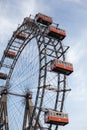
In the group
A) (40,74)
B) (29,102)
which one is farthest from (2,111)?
(40,74)

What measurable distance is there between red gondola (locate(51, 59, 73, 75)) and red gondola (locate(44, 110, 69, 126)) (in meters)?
4.98

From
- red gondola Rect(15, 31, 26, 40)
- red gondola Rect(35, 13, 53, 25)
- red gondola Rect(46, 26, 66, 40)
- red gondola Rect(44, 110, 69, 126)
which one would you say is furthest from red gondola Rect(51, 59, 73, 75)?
red gondola Rect(15, 31, 26, 40)

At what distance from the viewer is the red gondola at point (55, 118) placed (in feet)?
127

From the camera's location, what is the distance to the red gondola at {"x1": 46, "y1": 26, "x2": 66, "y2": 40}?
144ft

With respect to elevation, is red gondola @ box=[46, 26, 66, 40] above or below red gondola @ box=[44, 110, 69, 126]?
above

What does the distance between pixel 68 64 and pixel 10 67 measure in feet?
40.2

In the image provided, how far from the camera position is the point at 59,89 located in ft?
139

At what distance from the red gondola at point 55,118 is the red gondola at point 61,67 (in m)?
4.98

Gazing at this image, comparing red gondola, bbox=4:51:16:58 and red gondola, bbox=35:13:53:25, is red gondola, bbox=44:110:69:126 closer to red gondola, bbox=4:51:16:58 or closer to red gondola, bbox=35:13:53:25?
red gondola, bbox=35:13:53:25

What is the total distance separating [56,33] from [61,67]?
17.1ft

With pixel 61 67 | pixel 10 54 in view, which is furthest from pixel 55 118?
pixel 10 54

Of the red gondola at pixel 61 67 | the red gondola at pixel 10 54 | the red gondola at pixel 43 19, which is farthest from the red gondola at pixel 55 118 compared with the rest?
the red gondola at pixel 10 54

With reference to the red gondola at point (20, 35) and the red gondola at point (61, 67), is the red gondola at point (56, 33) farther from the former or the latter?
the red gondola at point (20, 35)

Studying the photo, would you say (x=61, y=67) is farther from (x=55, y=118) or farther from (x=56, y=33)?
(x=55, y=118)
